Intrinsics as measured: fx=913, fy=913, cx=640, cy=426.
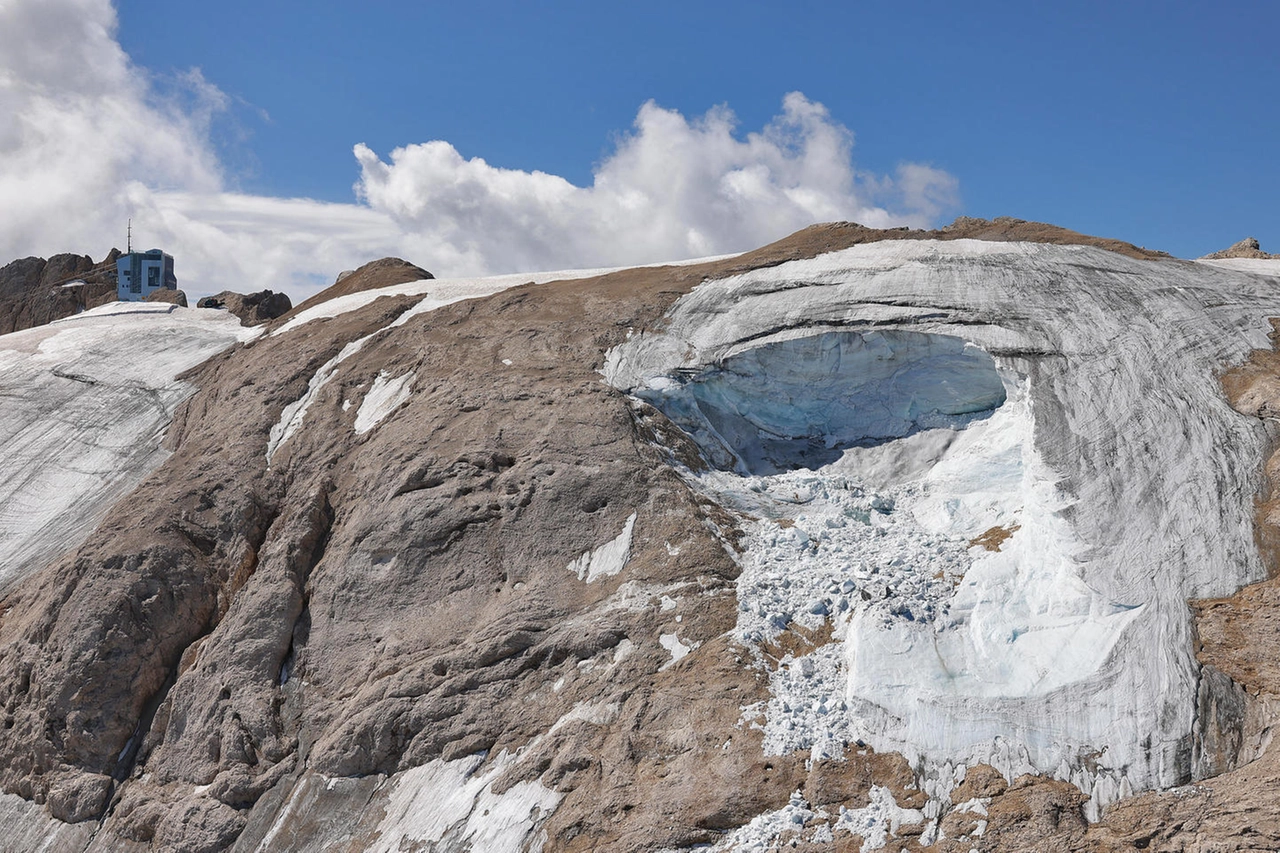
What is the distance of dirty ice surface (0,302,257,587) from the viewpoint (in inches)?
720

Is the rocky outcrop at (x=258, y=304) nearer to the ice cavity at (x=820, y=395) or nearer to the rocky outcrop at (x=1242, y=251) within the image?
the ice cavity at (x=820, y=395)

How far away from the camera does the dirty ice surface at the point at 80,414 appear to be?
18297 millimetres

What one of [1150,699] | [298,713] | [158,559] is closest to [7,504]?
[158,559]

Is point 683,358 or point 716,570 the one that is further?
point 683,358

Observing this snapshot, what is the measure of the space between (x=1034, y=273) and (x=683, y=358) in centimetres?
651

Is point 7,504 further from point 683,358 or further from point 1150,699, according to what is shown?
point 1150,699

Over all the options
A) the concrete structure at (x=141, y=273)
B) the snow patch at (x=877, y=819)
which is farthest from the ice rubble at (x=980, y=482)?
the concrete structure at (x=141, y=273)

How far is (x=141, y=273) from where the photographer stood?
56.2 m

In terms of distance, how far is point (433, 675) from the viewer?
11.8m

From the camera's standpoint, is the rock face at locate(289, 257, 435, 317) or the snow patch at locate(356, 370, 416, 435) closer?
the snow patch at locate(356, 370, 416, 435)

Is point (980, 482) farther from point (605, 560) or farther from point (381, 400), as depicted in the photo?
point (381, 400)

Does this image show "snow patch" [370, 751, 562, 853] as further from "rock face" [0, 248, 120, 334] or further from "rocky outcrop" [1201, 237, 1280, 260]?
"rock face" [0, 248, 120, 334]

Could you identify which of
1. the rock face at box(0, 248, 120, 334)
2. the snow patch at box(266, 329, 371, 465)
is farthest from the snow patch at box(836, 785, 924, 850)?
the rock face at box(0, 248, 120, 334)

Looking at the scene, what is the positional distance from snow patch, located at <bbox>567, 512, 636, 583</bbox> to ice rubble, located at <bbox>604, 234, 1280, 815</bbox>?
5.82 ft
